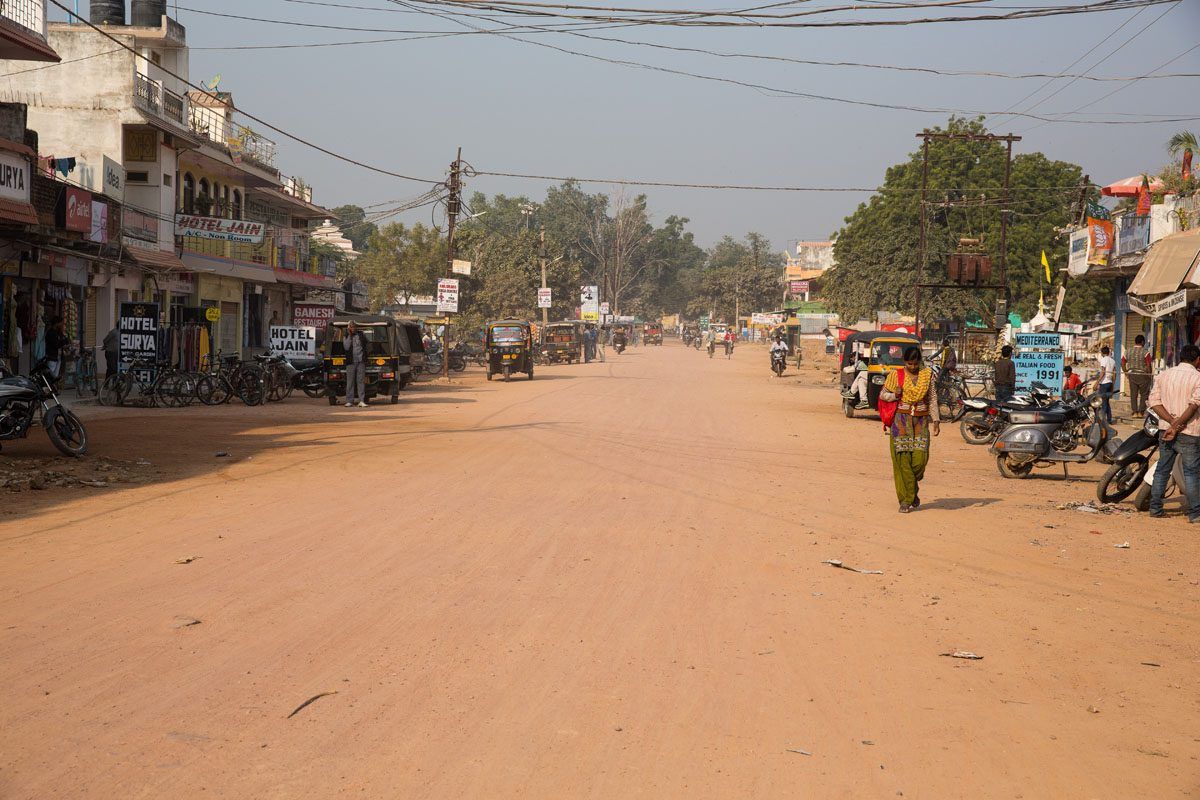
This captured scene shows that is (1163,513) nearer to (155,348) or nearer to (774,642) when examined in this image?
(774,642)

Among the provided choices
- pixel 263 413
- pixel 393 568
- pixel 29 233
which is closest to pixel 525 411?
pixel 263 413

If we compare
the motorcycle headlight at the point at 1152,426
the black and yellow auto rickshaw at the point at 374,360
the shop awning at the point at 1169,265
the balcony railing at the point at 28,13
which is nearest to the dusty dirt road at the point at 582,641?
the motorcycle headlight at the point at 1152,426

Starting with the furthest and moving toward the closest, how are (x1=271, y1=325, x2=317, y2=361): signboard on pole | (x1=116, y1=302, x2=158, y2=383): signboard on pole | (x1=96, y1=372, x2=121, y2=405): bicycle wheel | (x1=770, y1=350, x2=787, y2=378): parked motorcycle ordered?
1. (x1=770, y1=350, x2=787, y2=378): parked motorcycle
2. (x1=271, y1=325, x2=317, y2=361): signboard on pole
3. (x1=116, y1=302, x2=158, y2=383): signboard on pole
4. (x1=96, y1=372, x2=121, y2=405): bicycle wheel

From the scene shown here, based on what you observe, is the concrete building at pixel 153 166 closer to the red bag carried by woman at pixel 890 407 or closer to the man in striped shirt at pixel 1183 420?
the red bag carried by woman at pixel 890 407

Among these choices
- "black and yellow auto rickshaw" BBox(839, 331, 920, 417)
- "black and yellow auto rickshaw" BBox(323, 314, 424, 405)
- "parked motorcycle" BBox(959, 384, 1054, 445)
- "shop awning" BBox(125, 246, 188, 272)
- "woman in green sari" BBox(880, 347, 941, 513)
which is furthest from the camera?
"shop awning" BBox(125, 246, 188, 272)

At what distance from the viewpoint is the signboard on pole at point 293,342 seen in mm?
30844

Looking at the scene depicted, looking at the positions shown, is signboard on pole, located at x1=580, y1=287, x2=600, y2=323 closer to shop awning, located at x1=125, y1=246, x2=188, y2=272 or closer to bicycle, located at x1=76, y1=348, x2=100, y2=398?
shop awning, located at x1=125, y1=246, x2=188, y2=272

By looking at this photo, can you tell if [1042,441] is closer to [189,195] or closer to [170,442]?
[170,442]

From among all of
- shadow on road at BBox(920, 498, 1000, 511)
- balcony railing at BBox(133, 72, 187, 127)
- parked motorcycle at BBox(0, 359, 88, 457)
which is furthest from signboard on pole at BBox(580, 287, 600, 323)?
shadow on road at BBox(920, 498, 1000, 511)

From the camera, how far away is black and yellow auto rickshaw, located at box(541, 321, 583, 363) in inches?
2450

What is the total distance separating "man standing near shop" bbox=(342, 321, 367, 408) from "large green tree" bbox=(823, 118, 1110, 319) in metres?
36.0

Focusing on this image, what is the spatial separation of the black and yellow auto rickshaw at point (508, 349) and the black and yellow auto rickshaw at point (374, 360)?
9766mm

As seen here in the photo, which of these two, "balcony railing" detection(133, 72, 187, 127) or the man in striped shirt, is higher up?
"balcony railing" detection(133, 72, 187, 127)

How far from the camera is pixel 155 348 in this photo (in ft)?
82.0
